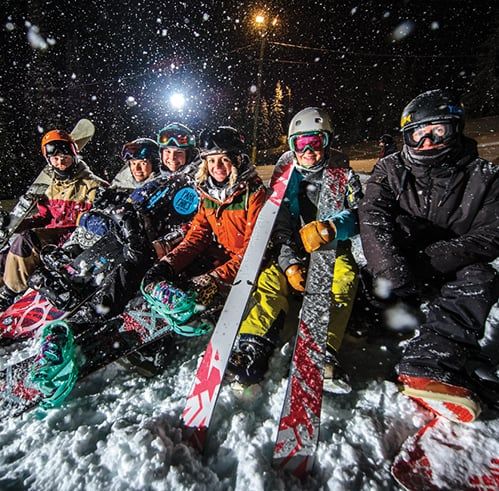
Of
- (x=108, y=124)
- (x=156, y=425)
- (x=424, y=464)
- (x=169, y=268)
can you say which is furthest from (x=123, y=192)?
(x=108, y=124)

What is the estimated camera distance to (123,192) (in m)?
4.18

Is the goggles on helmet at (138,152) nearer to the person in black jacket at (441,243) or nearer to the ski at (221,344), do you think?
the ski at (221,344)

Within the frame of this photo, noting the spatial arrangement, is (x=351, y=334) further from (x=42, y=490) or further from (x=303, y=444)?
(x=42, y=490)

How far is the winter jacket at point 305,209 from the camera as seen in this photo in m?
2.85

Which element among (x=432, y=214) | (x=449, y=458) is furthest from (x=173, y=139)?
(x=449, y=458)

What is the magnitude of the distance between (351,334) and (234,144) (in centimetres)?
210

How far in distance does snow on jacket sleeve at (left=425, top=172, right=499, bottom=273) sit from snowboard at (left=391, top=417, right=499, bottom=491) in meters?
1.04

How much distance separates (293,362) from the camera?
7.31ft

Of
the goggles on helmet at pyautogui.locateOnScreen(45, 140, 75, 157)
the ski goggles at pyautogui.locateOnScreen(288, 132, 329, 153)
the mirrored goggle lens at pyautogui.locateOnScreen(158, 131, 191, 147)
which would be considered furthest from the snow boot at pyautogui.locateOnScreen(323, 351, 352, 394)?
the goggles on helmet at pyautogui.locateOnScreen(45, 140, 75, 157)

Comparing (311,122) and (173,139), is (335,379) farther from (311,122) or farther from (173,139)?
(173,139)

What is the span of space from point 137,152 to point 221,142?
6.14ft

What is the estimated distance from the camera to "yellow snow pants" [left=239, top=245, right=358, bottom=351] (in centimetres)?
253

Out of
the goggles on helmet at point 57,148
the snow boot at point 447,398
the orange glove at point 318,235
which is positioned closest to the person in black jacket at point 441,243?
the snow boot at point 447,398

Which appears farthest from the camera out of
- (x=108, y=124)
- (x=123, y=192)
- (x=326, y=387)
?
(x=108, y=124)
